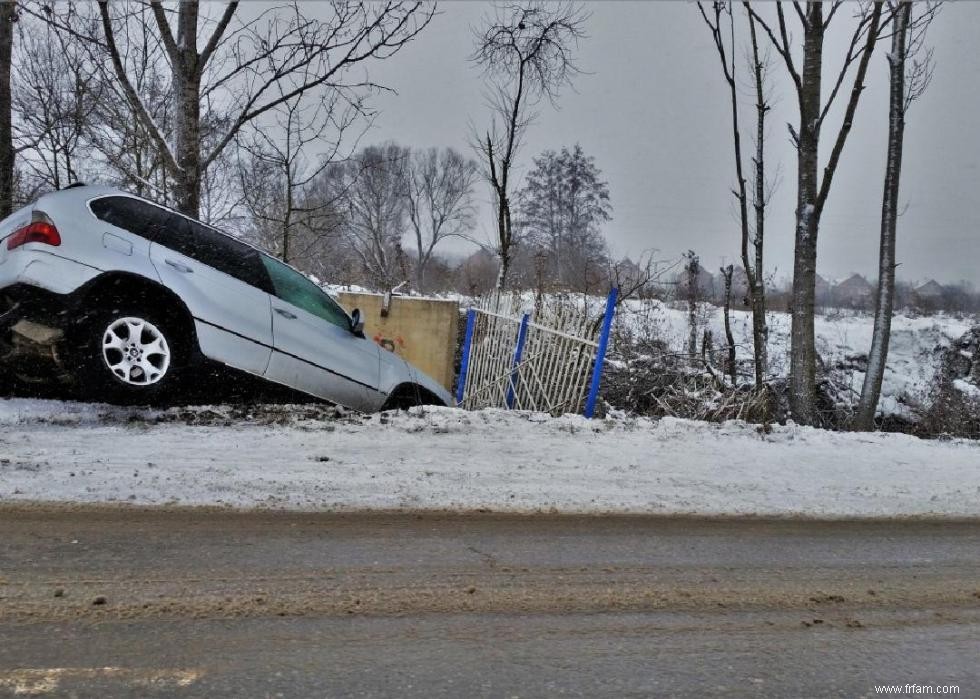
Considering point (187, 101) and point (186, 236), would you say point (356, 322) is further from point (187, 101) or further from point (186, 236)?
point (187, 101)

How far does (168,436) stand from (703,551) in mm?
3972

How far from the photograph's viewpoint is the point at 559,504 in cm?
461

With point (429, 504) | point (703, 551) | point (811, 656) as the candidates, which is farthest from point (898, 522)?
point (429, 504)

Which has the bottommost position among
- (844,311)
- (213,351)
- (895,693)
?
(895,693)

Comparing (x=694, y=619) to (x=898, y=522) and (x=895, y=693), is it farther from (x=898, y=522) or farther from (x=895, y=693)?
(x=898, y=522)

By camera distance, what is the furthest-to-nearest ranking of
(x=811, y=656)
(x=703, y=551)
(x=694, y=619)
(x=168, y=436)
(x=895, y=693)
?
(x=168, y=436) → (x=703, y=551) → (x=694, y=619) → (x=811, y=656) → (x=895, y=693)

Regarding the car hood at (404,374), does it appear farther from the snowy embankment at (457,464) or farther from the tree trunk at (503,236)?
the tree trunk at (503,236)

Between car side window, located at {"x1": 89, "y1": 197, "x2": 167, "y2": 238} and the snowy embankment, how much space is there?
1542mm

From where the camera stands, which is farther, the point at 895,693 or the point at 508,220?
the point at 508,220

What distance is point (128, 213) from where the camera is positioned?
5984mm

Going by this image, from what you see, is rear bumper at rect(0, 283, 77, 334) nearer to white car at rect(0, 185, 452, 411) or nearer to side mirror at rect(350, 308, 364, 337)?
white car at rect(0, 185, 452, 411)

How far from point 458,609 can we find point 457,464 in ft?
8.38

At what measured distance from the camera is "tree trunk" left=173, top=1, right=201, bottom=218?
27.5 ft

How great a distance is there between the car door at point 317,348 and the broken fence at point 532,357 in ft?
7.34
